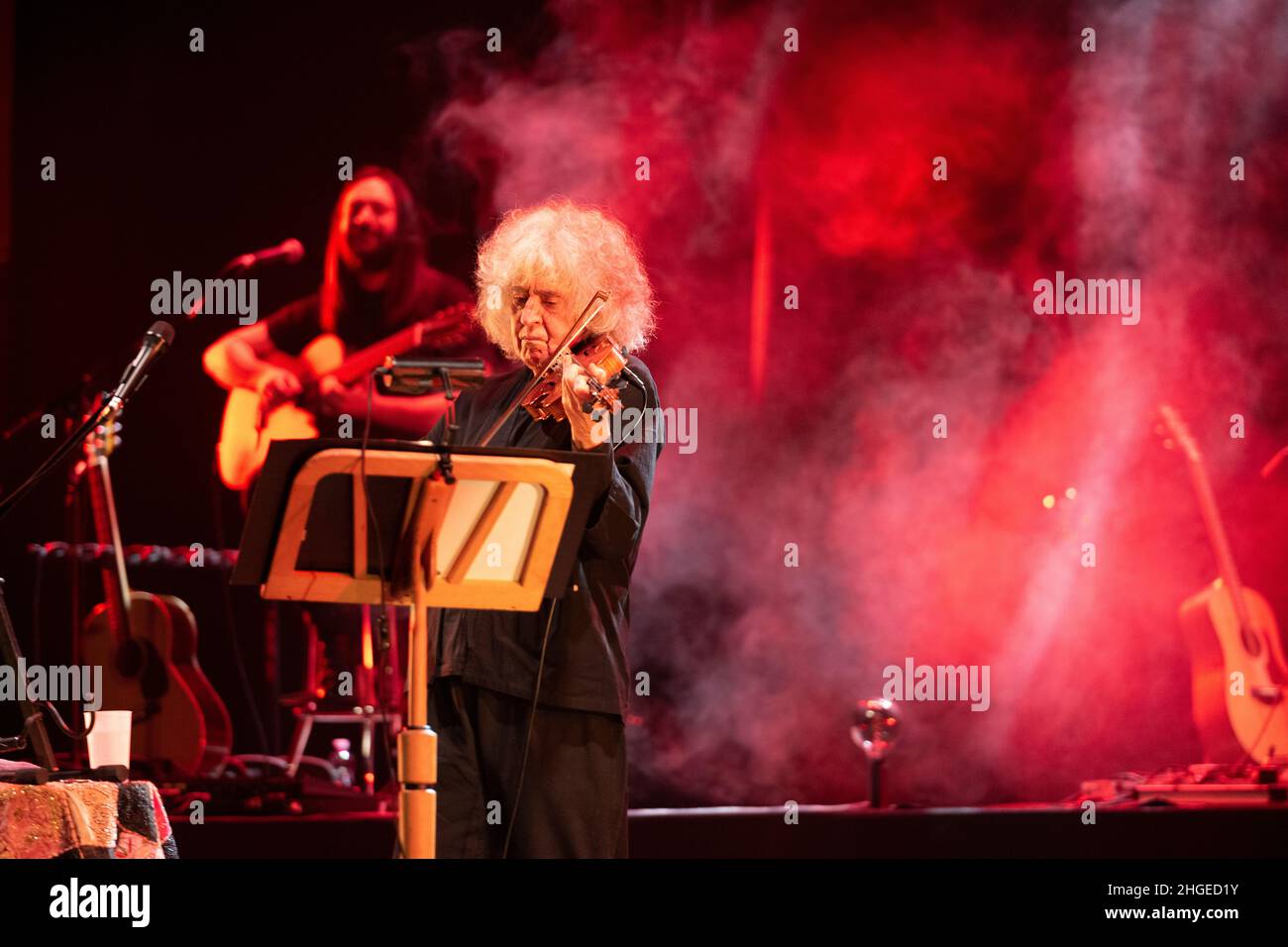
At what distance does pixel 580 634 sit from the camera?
7.88ft

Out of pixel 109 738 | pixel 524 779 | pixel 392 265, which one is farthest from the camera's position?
pixel 392 265

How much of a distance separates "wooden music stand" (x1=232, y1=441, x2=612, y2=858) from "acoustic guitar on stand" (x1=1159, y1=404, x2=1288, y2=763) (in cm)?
405

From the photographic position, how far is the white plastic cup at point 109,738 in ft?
9.11

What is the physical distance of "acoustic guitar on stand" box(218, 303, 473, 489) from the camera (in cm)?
516

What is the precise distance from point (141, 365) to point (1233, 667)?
4.29 m

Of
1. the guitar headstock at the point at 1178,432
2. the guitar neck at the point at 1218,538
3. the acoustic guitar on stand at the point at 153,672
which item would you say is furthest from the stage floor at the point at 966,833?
the guitar headstock at the point at 1178,432

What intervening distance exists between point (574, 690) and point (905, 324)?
142 inches

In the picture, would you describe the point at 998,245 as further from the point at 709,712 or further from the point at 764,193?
the point at 709,712

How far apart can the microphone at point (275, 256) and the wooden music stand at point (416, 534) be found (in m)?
3.41

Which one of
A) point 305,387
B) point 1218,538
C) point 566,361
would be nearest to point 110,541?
point 305,387

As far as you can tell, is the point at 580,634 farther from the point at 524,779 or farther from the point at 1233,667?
the point at 1233,667

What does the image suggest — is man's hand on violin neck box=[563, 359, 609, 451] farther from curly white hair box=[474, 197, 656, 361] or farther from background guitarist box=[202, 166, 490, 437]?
background guitarist box=[202, 166, 490, 437]

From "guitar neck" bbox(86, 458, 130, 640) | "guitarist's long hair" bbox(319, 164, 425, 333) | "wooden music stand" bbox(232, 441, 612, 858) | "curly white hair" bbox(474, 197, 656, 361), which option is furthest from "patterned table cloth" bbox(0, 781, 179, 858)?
"guitarist's long hair" bbox(319, 164, 425, 333)

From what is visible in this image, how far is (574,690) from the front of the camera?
237 cm
